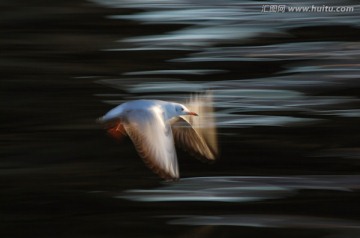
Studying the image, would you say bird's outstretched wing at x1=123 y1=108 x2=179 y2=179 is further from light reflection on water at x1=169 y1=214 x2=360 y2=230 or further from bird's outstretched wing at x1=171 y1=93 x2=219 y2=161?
light reflection on water at x1=169 y1=214 x2=360 y2=230

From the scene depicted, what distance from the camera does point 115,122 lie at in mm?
2623

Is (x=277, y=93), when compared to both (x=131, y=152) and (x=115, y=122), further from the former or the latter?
(x=115, y=122)

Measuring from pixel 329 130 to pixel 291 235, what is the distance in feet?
1.73

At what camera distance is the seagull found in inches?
94.4

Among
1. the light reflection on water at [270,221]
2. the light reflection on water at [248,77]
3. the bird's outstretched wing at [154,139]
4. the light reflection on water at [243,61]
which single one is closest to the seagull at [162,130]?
the bird's outstretched wing at [154,139]

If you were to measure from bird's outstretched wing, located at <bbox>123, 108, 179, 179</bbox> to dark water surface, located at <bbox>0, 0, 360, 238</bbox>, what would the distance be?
67 cm

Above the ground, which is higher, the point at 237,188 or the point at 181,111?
the point at 181,111

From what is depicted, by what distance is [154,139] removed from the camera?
242cm

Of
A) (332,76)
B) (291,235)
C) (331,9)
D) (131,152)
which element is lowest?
(291,235)

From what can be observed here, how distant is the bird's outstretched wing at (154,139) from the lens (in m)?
2.39

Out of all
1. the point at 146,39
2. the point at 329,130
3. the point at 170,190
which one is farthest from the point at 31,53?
the point at 329,130

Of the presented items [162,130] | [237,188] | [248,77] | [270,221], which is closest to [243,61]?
[248,77]

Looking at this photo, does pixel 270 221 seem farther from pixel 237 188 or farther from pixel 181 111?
pixel 181 111

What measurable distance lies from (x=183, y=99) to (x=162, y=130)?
110 centimetres
